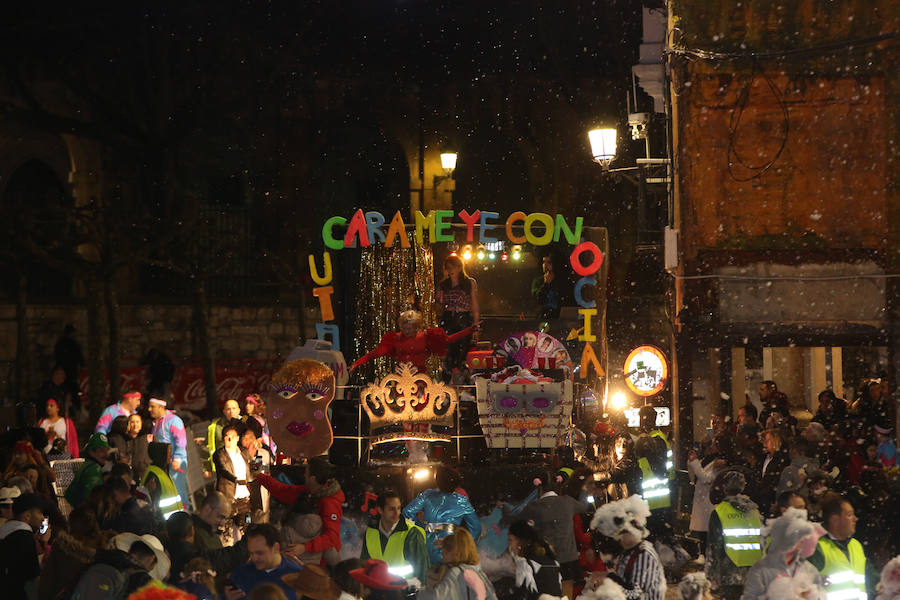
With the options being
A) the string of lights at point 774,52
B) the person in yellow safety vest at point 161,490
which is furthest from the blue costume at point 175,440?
the string of lights at point 774,52

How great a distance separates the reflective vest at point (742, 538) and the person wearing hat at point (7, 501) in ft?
20.1

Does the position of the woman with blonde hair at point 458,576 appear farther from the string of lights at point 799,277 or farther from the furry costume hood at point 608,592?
the string of lights at point 799,277

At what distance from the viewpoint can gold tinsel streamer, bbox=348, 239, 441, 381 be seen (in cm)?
2139

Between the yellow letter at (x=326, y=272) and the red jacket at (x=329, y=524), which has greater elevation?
the yellow letter at (x=326, y=272)

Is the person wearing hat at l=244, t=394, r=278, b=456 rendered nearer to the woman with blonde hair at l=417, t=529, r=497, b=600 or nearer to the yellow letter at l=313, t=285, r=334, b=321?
the yellow letter at l=313, t=285, r=334, b=321

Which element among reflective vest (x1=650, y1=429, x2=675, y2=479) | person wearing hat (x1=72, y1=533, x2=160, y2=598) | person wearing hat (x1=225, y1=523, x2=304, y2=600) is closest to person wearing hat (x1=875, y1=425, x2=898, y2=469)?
reflective vest (x1=650, y1=429, x2=675, y2=479)

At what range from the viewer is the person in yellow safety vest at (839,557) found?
9.00m

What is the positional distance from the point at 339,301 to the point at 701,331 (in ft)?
21.7

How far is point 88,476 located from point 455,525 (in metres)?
3.87

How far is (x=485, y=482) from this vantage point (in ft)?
49.1

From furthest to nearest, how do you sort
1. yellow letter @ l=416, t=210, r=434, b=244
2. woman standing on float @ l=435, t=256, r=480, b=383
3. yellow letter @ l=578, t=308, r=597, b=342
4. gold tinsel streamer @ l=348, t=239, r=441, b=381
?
gold tinsel streamer @ l=348, t=239, r=441, b=381
yellow letter @ l=578, t=308, r=597, b=342
yellow letter @ l=416, t=210, r=434, b=244
woman standing on float @ l=435, t=256, r=480, b=383

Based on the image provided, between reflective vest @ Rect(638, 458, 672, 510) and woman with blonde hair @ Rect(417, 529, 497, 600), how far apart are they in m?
5.60

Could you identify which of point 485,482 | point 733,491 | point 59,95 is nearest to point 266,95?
point 59,95

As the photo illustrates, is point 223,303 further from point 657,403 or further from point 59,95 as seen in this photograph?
point 657,403
